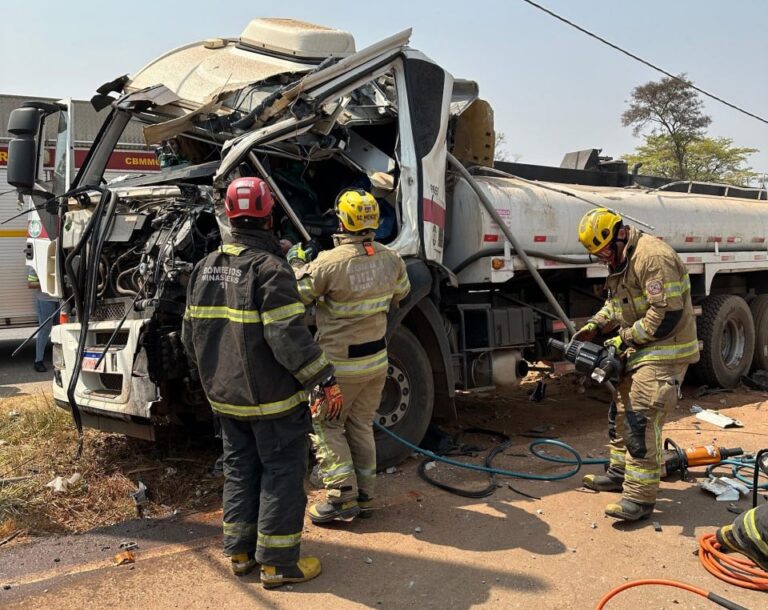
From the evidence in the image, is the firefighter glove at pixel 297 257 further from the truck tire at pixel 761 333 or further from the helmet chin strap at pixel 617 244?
the truck tire at pixel 761 333

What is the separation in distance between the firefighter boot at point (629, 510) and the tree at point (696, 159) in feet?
89.1

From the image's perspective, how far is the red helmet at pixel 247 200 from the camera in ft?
10.9

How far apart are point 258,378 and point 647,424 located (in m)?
2.21

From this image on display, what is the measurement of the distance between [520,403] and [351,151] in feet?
11.8

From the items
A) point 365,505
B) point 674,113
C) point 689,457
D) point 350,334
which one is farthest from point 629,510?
point 674,113

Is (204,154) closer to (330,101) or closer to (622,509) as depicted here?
(330,101)

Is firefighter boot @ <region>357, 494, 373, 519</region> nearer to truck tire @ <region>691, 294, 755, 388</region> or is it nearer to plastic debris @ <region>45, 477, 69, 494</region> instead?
plastic debris @ <region>45, 477, 69, 494</region>

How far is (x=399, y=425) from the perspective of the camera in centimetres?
493

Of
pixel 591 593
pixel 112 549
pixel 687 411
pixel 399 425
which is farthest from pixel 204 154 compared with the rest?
pixel 687 411

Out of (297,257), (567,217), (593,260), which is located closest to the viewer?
(297,257)

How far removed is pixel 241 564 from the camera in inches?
134

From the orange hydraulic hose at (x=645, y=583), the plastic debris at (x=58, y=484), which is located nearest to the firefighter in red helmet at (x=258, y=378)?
the orange hydraulic hose at (x=645, y=583)

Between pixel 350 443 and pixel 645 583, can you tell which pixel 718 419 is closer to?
pixel 645 583

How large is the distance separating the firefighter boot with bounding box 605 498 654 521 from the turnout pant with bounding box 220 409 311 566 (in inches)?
69.5
